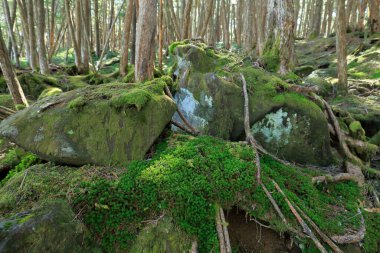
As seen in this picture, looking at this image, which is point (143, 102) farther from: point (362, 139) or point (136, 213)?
point (362, 139)

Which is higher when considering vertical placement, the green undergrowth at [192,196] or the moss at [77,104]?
the moss at [77,104]

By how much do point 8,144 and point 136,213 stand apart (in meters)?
3.82

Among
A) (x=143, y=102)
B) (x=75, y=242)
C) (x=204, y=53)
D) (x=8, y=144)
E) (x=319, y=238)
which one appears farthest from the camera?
(x=204, y=53)

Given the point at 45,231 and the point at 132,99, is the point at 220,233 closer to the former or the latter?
the point at 45,231

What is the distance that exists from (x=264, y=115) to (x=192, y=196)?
8.28 ft

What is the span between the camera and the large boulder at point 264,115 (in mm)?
4617

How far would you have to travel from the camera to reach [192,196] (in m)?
2.75

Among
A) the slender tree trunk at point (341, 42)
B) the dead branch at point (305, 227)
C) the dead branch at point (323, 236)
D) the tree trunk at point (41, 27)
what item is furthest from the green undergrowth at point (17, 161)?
the slender tree trunk at point (341, 42)

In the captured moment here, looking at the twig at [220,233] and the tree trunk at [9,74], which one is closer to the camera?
the twig at [220,233]

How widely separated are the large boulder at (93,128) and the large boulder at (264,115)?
4.37ft

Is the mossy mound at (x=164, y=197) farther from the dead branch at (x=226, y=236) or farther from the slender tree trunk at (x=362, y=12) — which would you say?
the slender tree trunk at (x=362, y=12)

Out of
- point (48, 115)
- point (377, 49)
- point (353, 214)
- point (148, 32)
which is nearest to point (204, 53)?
point (148, 32)

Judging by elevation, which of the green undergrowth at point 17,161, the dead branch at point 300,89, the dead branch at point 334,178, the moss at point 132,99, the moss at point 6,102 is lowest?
the dead branch at point 334,178

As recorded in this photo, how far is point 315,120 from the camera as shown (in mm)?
4605
